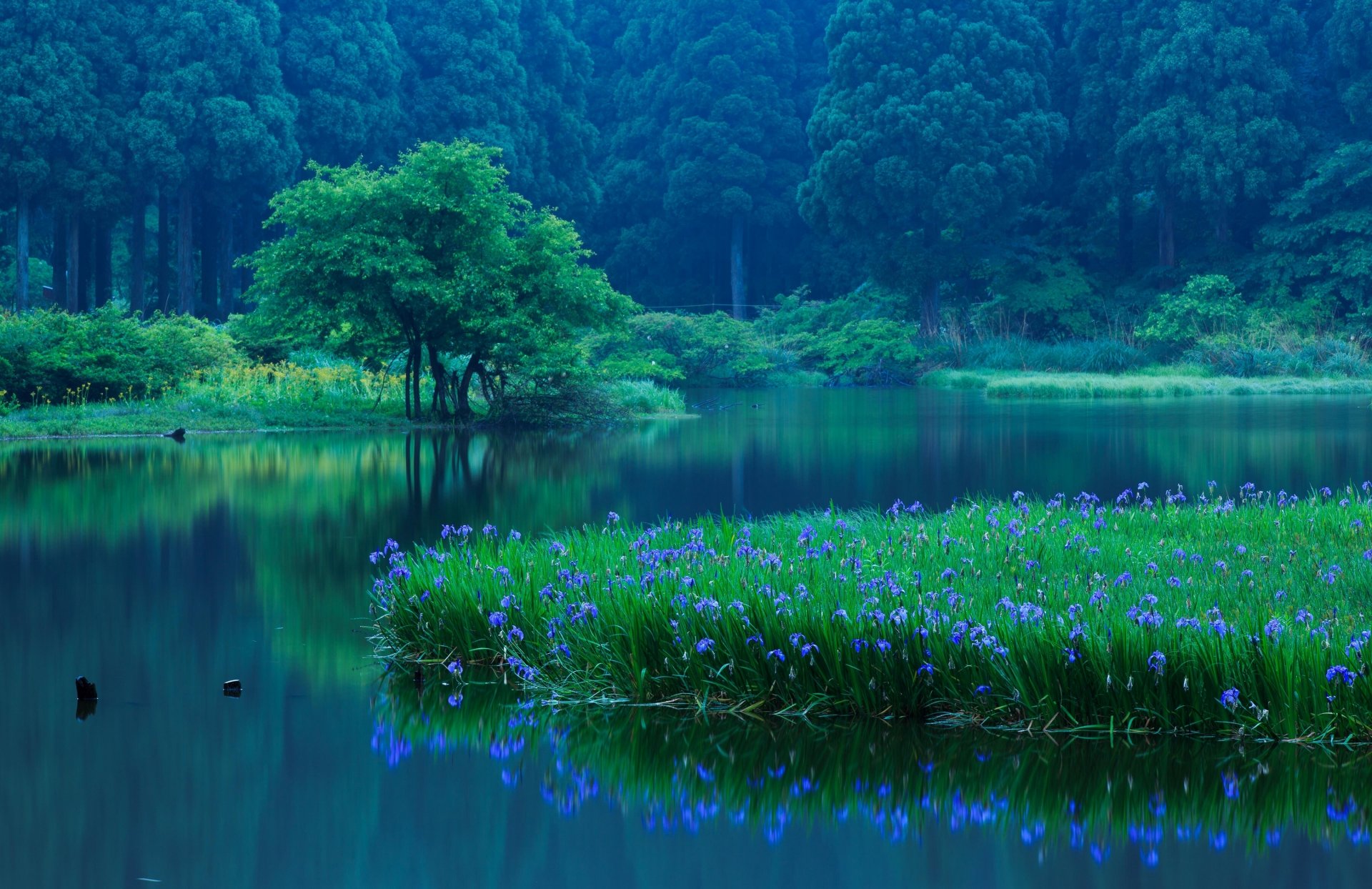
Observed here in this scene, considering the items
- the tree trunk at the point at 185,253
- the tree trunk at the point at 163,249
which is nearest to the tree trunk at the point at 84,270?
the tree trunk at the point at 163,249

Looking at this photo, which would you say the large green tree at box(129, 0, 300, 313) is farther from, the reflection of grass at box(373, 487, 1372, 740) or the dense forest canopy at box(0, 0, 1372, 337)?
the reflection of grass at box(373, 487, 1372, 740)

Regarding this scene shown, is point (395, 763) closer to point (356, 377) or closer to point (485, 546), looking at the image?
point (485, 546)

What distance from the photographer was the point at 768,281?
60031 millimetres

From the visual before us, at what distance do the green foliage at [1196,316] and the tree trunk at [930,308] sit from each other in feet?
24.9

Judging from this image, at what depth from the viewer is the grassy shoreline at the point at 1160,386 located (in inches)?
1267

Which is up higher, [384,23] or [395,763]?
[384,23]

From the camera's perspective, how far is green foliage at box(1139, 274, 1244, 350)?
38.8 metres

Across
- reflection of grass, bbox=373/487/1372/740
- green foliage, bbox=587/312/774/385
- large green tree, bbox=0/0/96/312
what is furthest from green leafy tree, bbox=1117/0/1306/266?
reflection of grass, bbox=373/487/1372/740

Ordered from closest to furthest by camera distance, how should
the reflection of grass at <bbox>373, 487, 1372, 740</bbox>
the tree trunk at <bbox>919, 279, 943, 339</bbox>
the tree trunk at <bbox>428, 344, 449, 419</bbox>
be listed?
1. the reflection of grass at <bbox>373, 487, 1372, 740</bbox>
2. the tree trunk at <bbox>428, 344, 449, 419</bbox>
3. the tree trunk at <bbox>919, 279, 943, 339</bbox>

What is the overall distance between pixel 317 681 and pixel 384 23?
1703 inches

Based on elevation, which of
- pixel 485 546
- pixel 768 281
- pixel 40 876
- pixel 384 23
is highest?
pixel 384 23

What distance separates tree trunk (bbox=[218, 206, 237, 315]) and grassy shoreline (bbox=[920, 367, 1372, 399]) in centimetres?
2309

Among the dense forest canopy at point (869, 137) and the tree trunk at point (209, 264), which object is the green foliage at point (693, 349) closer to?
the dense forest canopy at point (869, 137)

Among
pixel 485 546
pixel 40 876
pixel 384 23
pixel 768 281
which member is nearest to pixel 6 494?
pixel 485 546
